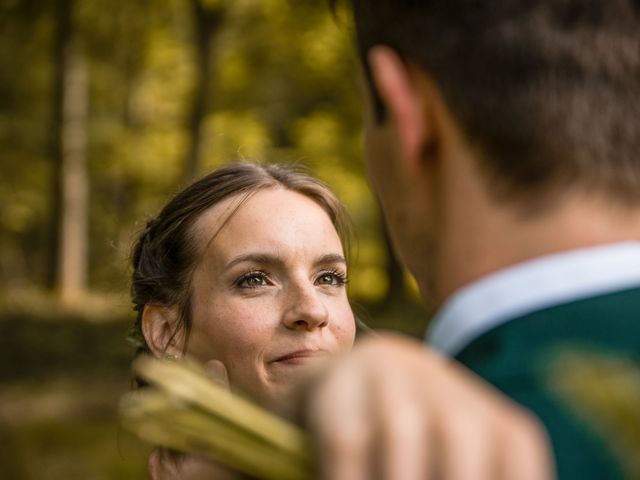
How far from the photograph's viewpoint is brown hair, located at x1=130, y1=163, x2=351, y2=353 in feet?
9.99

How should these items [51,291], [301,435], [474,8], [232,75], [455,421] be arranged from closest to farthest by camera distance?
[455,421] → [301,435] → [474,8] → [51,291] → [232,75]

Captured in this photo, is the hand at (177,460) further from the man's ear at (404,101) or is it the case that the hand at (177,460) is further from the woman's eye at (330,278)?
the man's ear at (404,101)

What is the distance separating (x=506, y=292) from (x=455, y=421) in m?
0.29

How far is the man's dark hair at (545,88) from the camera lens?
1197 millimetres

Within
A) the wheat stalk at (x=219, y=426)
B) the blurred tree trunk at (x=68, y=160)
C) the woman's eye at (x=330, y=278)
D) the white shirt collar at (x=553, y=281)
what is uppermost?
the blurred tree trunk at (x=68, y=160)

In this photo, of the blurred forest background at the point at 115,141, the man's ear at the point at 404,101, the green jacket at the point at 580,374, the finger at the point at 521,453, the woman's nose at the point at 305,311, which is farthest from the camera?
the blurred forest background at the point at 115,141

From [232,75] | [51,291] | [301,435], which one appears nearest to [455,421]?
[301,435]

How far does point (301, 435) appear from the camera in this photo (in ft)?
3.50

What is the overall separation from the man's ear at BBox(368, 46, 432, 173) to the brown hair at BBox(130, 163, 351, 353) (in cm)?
167

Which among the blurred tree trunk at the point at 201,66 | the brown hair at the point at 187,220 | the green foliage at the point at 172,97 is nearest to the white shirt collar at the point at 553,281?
the brown hair at the point at 187,220

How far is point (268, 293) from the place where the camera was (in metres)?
2.82

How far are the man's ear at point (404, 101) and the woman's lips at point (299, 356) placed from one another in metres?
1.45

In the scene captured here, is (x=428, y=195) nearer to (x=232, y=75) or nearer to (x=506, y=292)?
(x=506, y=292)

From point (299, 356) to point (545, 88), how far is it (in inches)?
63.6
